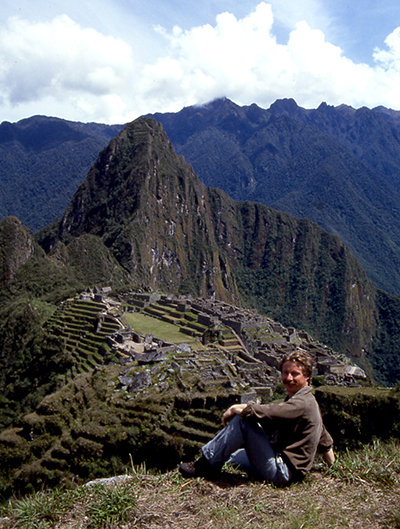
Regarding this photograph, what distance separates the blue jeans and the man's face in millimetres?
640

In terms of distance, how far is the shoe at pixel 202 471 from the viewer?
5.14 meters

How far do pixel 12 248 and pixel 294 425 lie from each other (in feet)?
269

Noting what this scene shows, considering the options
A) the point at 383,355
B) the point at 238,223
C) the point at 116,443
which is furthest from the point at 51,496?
the point at 238,223

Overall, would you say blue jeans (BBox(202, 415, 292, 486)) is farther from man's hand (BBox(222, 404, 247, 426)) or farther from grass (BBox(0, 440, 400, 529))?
grass (BBox(0, 440, 400, 529))

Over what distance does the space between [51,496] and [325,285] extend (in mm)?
166324

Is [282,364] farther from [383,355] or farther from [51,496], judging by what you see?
[383,355]

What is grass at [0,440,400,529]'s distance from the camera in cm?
440

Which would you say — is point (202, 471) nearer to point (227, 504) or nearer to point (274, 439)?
point (227, 504)

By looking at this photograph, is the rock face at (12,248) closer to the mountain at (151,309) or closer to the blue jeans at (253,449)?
the mountain at (151,309)

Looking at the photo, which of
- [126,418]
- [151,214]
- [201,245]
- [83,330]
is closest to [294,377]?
[126,418]

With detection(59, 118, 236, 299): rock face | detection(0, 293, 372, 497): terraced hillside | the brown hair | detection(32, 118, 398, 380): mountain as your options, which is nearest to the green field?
detection(0, 293, 372, 497): terraced hillside

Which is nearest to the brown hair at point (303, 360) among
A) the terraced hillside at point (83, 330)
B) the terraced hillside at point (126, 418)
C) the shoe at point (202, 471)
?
the shoe at point (202, 471)

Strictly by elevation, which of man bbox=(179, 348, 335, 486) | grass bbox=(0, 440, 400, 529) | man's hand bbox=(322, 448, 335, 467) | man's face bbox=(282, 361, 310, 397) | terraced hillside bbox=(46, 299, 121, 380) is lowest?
terraced hillside bbox=(46, 299, 121, 380)

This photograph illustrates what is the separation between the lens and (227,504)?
185 inches
